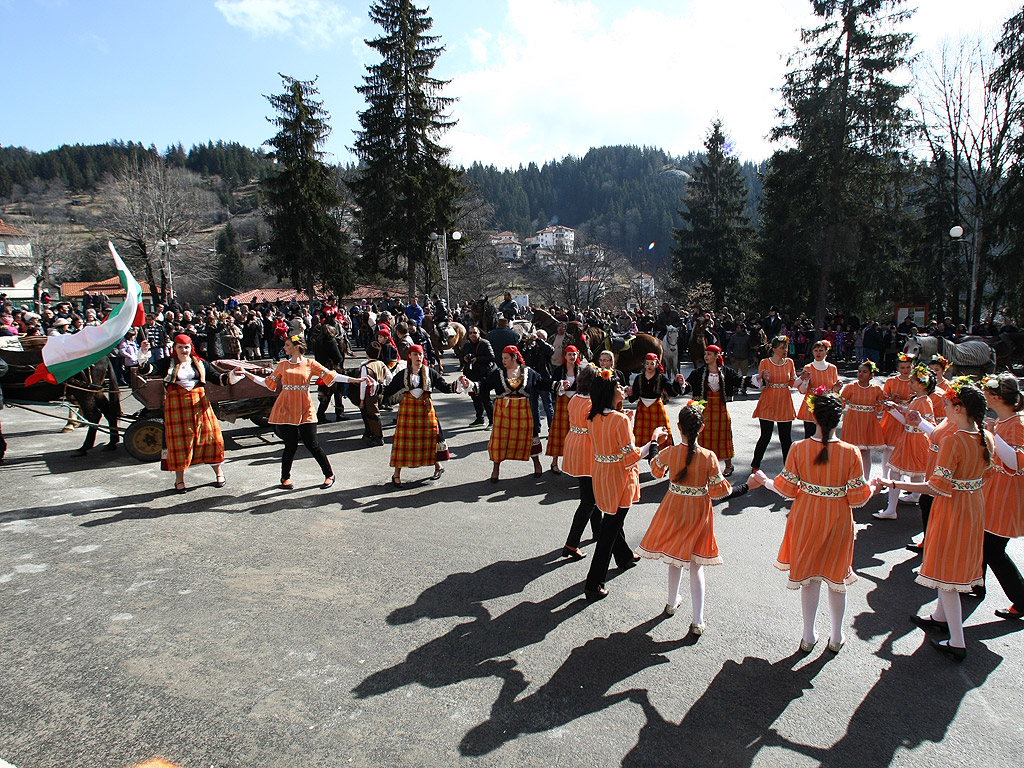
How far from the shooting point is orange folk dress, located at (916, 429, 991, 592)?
372 centimetres

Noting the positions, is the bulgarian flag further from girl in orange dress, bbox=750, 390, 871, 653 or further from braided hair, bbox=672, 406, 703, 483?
girl in orange dress, bbox=750, 390, 871, 653

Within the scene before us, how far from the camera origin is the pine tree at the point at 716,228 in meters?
34.4

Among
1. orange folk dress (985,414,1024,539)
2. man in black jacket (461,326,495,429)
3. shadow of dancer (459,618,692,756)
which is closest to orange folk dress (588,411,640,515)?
shadow of dancer (459,618,692,756)

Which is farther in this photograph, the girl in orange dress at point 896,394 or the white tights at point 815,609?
the girl in orange dress at point 896,394

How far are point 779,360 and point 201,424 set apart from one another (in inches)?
277

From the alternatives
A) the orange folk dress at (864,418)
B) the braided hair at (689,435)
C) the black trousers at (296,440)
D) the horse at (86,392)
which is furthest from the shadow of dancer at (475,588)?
the horse at (86,392)

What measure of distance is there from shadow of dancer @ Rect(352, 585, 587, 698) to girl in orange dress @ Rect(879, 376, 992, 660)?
2320 millimetres

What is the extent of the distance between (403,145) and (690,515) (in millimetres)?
30213

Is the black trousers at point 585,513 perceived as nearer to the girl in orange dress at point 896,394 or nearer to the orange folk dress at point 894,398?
the girl in orange dress at point 896,394

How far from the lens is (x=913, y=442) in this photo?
5.94 metres

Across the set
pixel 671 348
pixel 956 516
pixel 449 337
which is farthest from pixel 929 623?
pixel 449 337

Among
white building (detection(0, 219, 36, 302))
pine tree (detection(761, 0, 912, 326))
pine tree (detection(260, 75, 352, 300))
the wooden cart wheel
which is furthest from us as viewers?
white building (detection(0, 219, 36, 302))

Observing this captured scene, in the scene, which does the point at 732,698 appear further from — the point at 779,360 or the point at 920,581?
the point at 779,360

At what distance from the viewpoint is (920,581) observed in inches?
149
